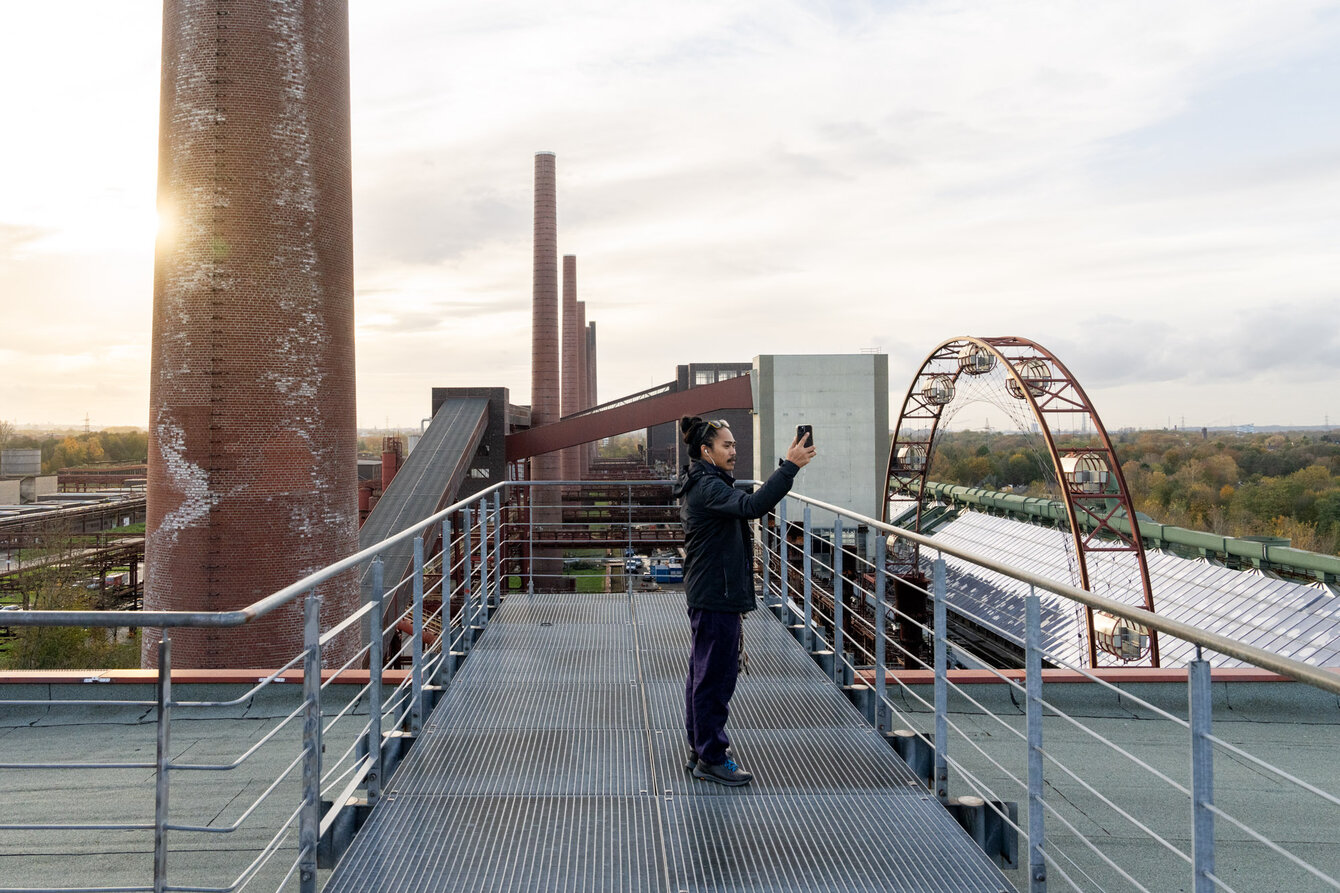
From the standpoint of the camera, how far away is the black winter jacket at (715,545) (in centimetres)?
369

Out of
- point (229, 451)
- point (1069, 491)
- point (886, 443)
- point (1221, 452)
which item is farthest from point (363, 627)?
point (1221, 452)

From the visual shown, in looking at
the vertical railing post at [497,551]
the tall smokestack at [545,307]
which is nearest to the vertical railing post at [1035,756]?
the vertical railing post at [497,551]

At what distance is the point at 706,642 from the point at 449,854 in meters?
→ 1.32

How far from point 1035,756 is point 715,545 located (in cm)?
148

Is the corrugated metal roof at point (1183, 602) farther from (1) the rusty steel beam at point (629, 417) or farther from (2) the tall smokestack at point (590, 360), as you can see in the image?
(2) the tall smokestack at point (590, 360)

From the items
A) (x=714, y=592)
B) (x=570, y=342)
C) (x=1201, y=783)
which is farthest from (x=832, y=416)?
(x=1201, y=783)

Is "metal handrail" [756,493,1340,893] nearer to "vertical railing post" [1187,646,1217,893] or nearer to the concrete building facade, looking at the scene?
"vertical railing post" [1187,646,1217,893]

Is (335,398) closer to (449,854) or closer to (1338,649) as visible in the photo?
(449,854)

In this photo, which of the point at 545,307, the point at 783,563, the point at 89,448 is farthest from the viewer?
the point at 89,448

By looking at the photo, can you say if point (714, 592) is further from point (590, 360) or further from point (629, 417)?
point (590, 360)

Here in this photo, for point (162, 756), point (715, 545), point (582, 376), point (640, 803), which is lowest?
point (640, 803)

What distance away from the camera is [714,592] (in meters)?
3.73

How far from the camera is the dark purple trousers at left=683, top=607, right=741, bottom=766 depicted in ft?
12.2

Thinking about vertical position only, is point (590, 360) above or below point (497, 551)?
above
